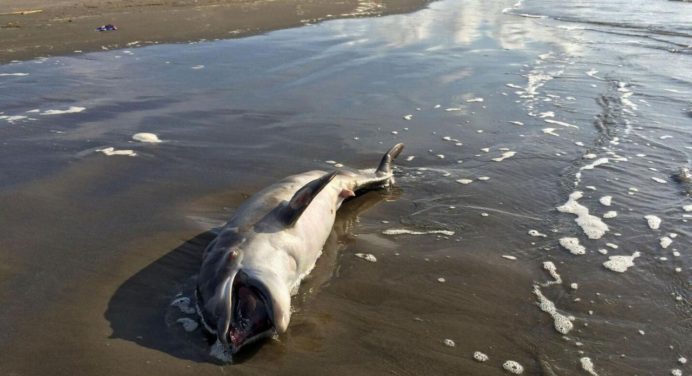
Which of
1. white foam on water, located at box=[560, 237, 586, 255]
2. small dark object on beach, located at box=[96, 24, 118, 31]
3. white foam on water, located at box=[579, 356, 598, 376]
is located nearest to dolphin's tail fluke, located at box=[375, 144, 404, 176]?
white foam on water, located at box=[560, 237, 586, 255]

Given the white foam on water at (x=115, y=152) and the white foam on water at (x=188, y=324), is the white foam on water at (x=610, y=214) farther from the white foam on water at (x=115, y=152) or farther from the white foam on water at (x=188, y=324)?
the white foam on water at (x=115, y=152)

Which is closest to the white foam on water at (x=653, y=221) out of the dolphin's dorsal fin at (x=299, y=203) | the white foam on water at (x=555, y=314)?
the white foam on water at (x=555, y=314)

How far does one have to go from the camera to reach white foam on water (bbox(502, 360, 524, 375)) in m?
3.51

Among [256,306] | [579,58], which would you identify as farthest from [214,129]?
[579,58]

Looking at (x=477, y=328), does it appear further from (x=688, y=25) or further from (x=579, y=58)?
(x=688, y=25)

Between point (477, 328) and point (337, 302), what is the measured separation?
1.01 m

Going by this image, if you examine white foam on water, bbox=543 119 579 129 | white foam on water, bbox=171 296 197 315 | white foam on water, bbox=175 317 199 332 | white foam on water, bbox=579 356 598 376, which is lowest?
white foam on water, bbox=579 356 598 376

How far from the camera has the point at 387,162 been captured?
6.49m

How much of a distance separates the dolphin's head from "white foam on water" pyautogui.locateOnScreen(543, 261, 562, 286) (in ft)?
6.80

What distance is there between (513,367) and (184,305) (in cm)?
223

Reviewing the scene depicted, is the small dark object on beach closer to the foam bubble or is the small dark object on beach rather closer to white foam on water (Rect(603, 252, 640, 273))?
the foam bubble

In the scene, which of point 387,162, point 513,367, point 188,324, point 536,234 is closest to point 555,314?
point 513,367

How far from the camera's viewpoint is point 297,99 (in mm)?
9359

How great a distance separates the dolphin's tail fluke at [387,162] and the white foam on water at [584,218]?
1830 mm
